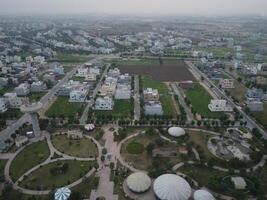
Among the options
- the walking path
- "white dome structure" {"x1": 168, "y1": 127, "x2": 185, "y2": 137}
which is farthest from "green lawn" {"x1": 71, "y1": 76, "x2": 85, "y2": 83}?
"white dome structure" {"x1": 168, "y1": 127, "x2": 185, "y2": 137}

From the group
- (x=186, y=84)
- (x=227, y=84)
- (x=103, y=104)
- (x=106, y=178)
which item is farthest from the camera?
(x=186, y=84)

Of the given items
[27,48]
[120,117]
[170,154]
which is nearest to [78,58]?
[27,48]

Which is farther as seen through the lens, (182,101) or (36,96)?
(36,96)

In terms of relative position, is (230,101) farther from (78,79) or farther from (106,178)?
(78,79)

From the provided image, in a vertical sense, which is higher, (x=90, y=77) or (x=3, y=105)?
(x=90, y=77)

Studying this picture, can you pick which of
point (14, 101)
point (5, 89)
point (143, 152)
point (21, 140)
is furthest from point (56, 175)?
point (5, 89)

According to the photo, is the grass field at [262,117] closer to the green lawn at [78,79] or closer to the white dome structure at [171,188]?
the white dome structure at [171,188]

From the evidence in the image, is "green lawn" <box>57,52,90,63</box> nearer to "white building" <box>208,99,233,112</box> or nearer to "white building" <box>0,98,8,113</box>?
"white building" <box>0,98,8,113</box>
